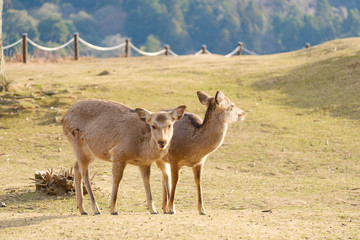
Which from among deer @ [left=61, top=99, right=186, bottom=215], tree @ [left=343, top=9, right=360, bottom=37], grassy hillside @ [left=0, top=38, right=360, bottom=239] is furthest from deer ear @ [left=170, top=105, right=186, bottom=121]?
tree @ [left=343, top=9, right=360, bottom=37]

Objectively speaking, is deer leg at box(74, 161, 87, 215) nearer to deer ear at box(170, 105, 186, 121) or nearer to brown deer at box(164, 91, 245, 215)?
brown deer at box(164, 91, 245, 215)

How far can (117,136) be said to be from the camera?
298 inches

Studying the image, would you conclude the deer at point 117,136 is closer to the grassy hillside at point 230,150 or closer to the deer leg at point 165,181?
the deer leg at point 165,181

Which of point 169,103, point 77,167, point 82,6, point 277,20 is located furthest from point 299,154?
point 82,6

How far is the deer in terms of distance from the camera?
7215 mm

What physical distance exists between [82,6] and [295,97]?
12582 cm

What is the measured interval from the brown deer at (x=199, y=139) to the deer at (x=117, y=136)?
0.28m

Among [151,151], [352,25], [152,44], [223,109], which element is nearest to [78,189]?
[151,151]

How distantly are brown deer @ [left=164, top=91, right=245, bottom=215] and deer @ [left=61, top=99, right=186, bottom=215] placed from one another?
0.28m

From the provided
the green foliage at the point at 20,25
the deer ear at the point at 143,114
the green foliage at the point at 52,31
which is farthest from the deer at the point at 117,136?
the green foliage at the point at 52,31

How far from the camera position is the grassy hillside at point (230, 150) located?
275 inches

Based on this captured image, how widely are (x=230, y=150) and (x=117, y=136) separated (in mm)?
6560

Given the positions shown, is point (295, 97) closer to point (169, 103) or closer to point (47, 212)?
point (169, 103)

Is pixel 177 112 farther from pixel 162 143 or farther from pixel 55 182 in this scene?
pixel 55 182
